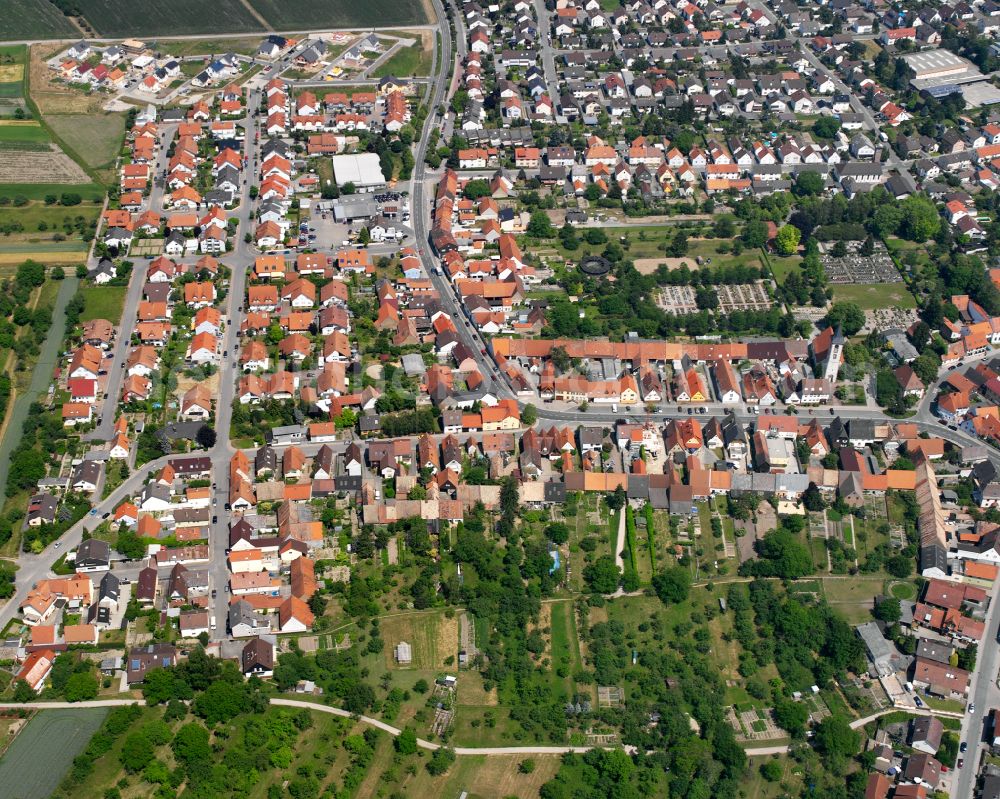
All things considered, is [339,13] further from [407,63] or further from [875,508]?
[875,508]

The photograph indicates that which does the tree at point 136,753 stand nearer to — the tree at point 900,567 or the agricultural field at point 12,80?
the tree at point 900,567

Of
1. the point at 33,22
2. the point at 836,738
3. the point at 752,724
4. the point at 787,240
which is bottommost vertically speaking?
the point at 752,724

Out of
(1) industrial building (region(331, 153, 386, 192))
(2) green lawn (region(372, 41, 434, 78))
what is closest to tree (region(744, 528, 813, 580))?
(1) industrial building (region(331, 153, 386, 192))

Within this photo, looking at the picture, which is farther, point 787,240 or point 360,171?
point 360,171

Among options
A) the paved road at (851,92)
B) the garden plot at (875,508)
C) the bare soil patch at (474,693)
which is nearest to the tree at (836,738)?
the garden plot at (875,508)

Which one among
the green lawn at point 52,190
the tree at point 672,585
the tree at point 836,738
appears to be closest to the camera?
the tree at point 836,738

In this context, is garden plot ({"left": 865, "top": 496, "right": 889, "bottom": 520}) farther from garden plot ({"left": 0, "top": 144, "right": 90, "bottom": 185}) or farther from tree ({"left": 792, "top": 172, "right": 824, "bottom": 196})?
garden plot ({"left": 0, "top": 144, "right": 90, "bottom": 185})

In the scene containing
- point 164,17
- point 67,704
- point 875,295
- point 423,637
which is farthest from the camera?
point 164,17

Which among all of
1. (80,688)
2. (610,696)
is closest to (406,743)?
(610,696)
